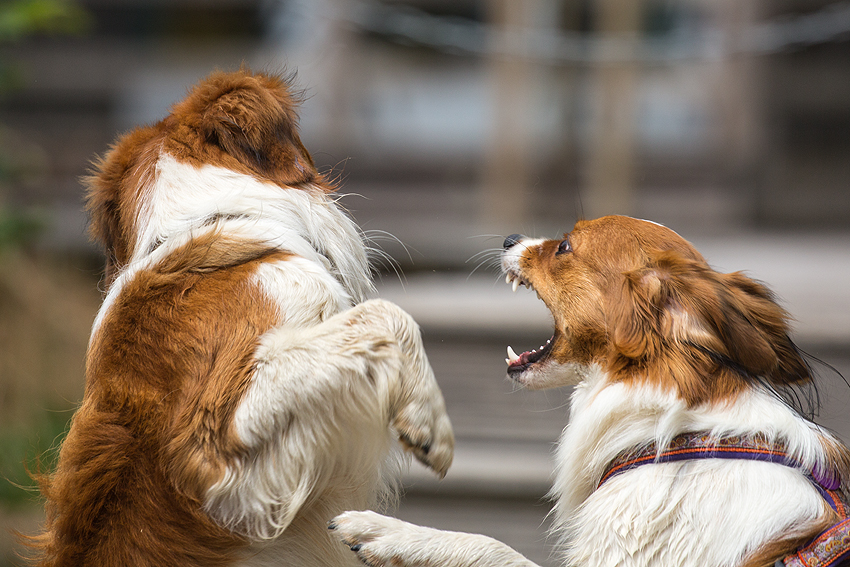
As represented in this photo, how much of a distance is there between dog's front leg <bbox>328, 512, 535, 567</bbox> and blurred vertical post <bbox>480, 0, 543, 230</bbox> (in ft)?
12.3

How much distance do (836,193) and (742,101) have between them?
160 cm

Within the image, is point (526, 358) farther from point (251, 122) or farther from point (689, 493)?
point (251, 122)

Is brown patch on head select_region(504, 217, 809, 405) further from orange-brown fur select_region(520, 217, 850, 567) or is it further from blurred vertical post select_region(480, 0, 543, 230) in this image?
blurred vertical post select_region(480, 0, 543, 230)

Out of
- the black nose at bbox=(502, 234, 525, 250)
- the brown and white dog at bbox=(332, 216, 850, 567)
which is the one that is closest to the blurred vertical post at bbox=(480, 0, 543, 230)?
the black nose at bbox=(502, 234, 525, 250)

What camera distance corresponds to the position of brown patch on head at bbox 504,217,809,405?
5.81 feet

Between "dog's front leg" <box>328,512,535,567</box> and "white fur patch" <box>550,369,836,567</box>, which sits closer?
"white fur patch" <box>550,369,836,567</box>

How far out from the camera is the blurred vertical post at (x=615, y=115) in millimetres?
5461

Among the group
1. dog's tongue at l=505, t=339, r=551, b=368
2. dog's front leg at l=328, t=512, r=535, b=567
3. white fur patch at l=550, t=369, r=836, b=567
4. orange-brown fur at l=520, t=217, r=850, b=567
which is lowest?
dog's front leg at l=328, t=512, r=535, b=567

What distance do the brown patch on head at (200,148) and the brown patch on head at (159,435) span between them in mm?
407

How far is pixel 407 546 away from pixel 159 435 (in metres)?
0.63

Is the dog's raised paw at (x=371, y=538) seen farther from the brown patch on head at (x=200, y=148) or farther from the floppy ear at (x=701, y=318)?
the brown patch on head at (x=200, y=148)

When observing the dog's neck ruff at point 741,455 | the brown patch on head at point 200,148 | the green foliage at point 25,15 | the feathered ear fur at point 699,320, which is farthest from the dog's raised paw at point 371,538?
the green foliage at point 25,15

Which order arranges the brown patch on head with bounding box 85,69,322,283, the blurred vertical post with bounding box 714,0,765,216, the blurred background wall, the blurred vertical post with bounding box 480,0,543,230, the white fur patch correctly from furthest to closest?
the blurred vertical post with bounding box 714,0,765,216 → the blurred vertical post with bounding box 480,0,543,230 → the blurred background wall → the brown patch on head with bounding box 85,69,322,283 → the white fur patch

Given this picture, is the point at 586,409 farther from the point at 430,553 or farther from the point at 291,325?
the point at 291,325
